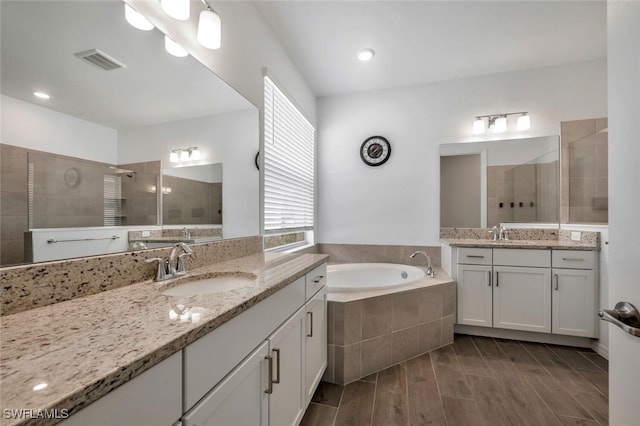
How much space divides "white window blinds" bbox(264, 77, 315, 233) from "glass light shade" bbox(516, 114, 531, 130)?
7.44 ft

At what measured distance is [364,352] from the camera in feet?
6.26

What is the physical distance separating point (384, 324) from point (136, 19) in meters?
2.26

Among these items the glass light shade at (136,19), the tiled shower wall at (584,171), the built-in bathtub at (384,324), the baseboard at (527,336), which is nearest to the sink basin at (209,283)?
the built-in bathtub at (384,324)

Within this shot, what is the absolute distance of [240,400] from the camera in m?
0.79

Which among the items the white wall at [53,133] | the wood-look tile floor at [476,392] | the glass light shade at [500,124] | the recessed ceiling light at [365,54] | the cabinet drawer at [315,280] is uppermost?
the recessed ceiling light at [365,54]

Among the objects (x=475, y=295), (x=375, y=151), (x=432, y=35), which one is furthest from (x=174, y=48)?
(x=475, y=295)

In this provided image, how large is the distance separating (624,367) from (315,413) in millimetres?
1427

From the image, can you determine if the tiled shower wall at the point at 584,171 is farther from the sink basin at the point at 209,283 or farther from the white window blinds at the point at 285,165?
the sink basin at the point at 209,283

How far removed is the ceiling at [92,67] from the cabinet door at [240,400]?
99 centimetres

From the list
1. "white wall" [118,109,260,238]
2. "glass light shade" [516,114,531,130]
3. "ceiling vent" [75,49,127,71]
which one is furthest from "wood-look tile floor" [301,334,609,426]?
"glass light shade" [516,114,531,130]

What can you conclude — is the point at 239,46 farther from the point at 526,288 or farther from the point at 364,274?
the point at 526,288

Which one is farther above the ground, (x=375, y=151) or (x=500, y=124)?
(x=500, y=124)

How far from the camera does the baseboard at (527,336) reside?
228 cm

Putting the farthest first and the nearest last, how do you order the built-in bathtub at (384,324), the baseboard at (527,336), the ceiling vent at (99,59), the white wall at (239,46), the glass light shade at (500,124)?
the glass light shade at (500,124) → the baseboard at (527,336) → the built-in bathtub at (384,324) → the white wall at (239,46) → the ceiling vent at (99,59)
